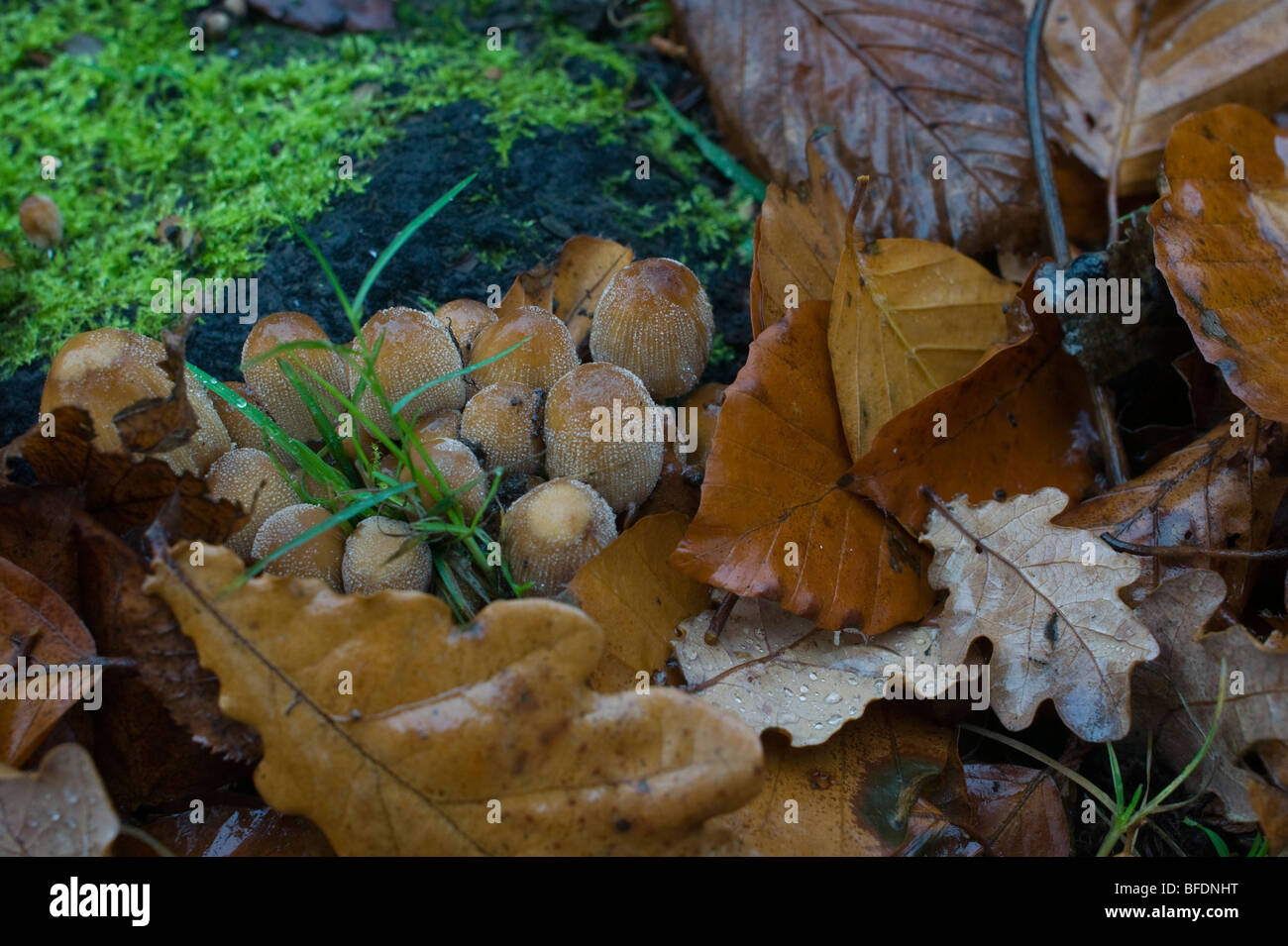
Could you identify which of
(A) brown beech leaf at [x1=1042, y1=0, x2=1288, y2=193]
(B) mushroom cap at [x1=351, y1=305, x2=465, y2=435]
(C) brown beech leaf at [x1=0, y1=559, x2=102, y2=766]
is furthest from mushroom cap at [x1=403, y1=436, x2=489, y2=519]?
(A) brown beech leaf at [x1=1042, y1=0, x2=1288, y2=193]

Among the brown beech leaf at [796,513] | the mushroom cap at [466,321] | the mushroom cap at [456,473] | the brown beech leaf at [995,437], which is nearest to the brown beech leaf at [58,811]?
the mushroom cap at [456,473]

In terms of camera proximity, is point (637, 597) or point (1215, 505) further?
point (1215, 505)

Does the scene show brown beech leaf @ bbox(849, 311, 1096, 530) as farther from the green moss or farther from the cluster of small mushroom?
the green moss

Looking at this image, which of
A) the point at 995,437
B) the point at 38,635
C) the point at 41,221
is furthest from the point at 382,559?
the point at 41,221

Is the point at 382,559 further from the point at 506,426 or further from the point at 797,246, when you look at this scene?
the point at 797,246

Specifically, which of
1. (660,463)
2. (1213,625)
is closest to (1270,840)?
(1213,625)

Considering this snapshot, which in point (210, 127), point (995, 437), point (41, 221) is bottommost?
point (995, 437)
